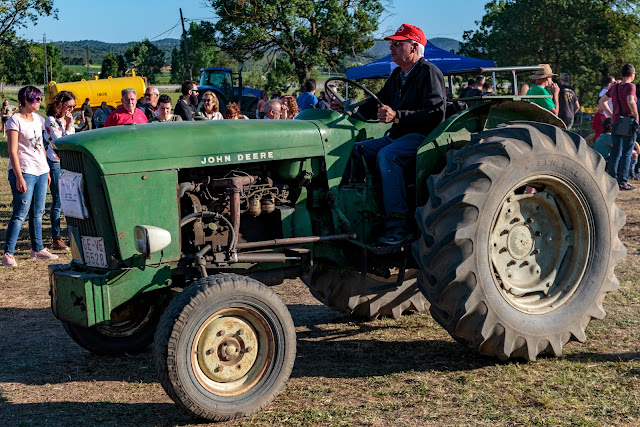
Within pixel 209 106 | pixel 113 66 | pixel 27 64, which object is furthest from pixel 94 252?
pixel 113 66

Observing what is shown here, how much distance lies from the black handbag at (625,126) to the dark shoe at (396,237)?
29.7ft

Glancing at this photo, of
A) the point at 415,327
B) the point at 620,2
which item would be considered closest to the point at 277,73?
the point at 620,2

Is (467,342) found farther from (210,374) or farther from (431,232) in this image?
(210,374)

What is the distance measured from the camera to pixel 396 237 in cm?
509

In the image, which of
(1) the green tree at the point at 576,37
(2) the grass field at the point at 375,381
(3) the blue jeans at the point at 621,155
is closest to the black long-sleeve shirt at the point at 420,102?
(2) the grass field at the point at 375,381

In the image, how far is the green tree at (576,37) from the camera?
36.0 meters

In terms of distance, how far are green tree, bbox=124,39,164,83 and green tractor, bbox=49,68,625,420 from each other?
84.0 metres

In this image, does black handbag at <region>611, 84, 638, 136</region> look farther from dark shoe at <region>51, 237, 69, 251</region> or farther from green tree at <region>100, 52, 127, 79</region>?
green tree at <region>100, 52, 127, 79</region>

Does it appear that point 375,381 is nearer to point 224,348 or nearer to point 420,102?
point 224,348

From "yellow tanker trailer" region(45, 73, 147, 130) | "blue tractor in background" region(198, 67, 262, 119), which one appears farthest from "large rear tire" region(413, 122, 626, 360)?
"yellow tanker trailer" region(45, 73, 147, 130)

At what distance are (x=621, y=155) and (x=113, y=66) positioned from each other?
7359 cm

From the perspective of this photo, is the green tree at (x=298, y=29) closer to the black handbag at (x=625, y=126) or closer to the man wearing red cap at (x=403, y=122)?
the black handbag at (x=625, y=126)

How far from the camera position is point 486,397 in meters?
4.35

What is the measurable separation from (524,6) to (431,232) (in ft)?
118
